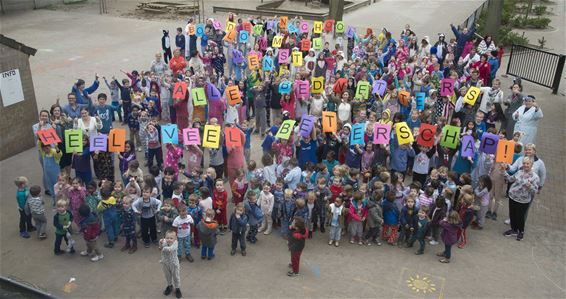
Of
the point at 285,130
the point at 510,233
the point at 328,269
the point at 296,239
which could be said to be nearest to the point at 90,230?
the point at 296,239

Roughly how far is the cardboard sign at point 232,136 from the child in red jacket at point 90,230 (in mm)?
2874

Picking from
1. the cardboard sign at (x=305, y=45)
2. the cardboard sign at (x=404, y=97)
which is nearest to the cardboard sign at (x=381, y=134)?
the cardboard sign at (x=404, y=97)

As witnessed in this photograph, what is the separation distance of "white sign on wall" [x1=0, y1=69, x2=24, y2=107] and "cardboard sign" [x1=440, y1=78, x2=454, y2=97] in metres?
10.1

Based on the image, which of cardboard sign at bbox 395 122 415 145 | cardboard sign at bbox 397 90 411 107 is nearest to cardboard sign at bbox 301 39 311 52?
cardboard sign at bbox 397 90 411 107

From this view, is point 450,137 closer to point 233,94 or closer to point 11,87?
point 233,94

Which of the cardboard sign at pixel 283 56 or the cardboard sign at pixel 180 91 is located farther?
the cardboard sign at pixel 283 56

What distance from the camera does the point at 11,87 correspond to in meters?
11.9

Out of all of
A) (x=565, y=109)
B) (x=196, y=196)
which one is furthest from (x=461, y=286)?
(x=565, y=109)

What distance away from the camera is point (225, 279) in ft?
26.5

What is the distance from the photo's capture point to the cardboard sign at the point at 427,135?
398 inches

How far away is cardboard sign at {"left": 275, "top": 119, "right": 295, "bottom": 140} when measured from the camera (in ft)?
33.1

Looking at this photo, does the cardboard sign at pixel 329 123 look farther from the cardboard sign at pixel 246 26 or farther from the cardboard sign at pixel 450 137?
the cardboard sign at pixel 246 26

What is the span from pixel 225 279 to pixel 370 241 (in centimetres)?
273

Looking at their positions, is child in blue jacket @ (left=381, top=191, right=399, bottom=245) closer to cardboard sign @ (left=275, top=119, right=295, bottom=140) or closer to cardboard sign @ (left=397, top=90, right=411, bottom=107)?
cardboard sign @ (left=275, top=119, right=295, bottom=140)
